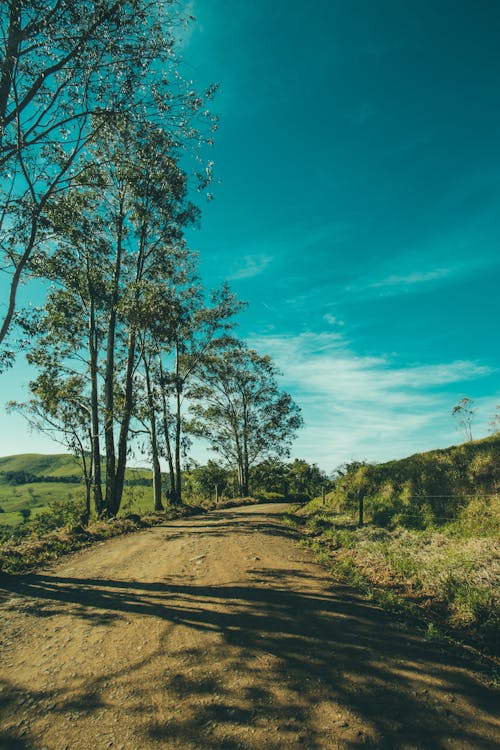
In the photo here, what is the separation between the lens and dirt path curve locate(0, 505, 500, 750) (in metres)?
3.40

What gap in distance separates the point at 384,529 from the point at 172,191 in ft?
57.1

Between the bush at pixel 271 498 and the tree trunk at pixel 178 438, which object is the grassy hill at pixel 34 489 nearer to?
the bush at pixel 271 498

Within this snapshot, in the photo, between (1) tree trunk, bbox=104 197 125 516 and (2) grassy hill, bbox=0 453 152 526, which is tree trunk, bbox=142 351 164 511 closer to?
(1) tree trunk, bbox=104 197 125 516

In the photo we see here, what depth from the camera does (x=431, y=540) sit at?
9164 millimetres

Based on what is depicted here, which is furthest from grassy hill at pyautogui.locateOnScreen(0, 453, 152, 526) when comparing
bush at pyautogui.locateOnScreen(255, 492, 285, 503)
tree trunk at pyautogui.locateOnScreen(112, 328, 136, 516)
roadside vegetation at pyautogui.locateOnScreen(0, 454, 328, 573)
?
tree trunk at pyautogui.locateOnScreen(112, 328, 136, 516)

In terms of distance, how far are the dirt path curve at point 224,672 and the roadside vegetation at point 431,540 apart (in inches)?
36.6

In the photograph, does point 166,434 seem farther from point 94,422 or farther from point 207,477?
point 207,477

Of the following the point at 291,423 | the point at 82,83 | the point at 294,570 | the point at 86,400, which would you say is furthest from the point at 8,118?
the point at 291,423

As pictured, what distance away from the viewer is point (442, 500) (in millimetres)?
11523

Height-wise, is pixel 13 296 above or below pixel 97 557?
above

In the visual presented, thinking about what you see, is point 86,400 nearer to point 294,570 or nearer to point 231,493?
point 294,570

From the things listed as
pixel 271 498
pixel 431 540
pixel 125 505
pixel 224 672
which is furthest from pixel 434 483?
pixel 271 498

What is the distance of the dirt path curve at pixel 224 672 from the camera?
3.40 m

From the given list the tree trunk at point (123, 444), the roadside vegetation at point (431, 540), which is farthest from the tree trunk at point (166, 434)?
the roadside vegetation at point (431, 540)
